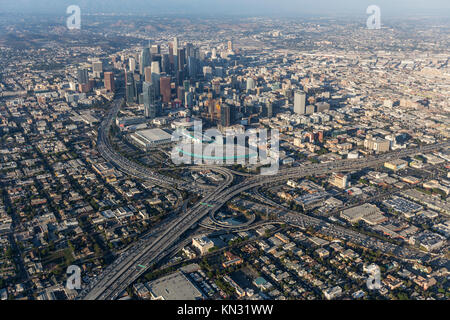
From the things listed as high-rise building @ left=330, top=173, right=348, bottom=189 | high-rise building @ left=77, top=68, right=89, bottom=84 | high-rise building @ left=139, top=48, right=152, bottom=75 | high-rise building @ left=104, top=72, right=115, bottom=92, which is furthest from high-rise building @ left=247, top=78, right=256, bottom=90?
high-rise building @ left=330, top=173, right=348, bottom=189

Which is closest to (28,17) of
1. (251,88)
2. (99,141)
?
(251,88)

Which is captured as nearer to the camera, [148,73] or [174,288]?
[174,288]

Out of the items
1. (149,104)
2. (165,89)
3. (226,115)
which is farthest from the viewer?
(165,89)

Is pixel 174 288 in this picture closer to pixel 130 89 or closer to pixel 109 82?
pixel 130 89

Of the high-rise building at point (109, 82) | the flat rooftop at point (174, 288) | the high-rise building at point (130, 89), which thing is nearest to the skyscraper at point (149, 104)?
the high-rise building at point (130, 89)

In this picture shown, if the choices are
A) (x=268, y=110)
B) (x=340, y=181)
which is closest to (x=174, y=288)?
(x=340, y=181)

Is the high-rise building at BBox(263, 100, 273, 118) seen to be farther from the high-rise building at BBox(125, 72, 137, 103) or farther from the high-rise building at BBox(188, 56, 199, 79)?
the high-rise building at BBox(188, 56, 199, 79)
